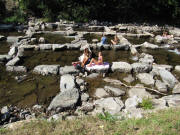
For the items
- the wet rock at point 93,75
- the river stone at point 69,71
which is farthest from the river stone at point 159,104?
the river stone at point 69,71

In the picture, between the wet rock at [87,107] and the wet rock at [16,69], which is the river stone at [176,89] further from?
the wet rock at [16,69]

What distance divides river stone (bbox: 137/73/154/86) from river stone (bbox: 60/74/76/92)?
280cm

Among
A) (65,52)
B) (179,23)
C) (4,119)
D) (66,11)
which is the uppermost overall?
(66,11)

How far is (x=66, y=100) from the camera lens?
196 inches

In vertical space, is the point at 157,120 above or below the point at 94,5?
below

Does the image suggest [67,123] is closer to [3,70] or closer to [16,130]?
[16,130]

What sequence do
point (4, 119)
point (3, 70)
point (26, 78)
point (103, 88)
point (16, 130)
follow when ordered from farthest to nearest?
1. point (3, 70)
2. point (26, 78)
3. point (103, 88)
4. point (4, 119)
5. point (16, 130)

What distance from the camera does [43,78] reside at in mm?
6590

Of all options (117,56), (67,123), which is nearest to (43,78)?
(67,123)

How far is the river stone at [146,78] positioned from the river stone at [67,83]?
280cm

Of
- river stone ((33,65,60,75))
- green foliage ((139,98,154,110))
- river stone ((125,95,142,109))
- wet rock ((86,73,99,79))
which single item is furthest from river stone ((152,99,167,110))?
river stone ((33,65,60,75))

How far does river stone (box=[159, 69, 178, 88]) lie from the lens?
635 cm

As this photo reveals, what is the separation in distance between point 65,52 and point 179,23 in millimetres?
17359

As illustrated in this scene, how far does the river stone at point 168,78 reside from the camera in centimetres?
635
